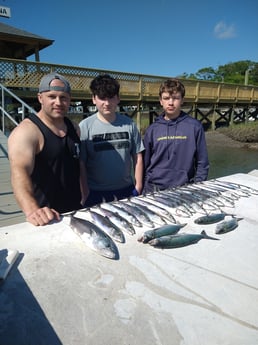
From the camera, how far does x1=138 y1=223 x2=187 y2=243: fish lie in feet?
5.91

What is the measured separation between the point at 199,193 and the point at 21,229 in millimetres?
1753

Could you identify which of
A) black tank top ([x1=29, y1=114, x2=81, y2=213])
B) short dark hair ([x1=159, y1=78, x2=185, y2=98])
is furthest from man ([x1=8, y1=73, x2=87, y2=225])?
short dark hair ([x1=159, y1=78, x2=185, y2=98])

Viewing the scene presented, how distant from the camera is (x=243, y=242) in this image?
186cm

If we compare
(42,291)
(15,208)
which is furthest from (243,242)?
(15,208)

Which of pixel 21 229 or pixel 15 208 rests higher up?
pixel 21 229

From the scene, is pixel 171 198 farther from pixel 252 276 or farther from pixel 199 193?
pixel 252 276

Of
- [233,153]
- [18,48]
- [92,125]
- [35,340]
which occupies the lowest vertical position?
[233,153]

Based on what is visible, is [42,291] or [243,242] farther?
[243,242]

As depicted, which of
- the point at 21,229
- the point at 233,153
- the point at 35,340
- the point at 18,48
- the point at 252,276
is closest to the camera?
the point at 35,340

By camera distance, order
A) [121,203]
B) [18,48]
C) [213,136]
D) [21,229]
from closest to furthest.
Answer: [21,229] < [121,203] < [18,48] < [213,136]

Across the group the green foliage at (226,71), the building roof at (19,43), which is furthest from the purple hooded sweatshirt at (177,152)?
the green foliage at (226,71)

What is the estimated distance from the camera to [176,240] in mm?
1786

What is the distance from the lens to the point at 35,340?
1073 millimetres

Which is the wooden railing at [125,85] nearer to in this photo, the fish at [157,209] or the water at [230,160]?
the water at [230,160]
